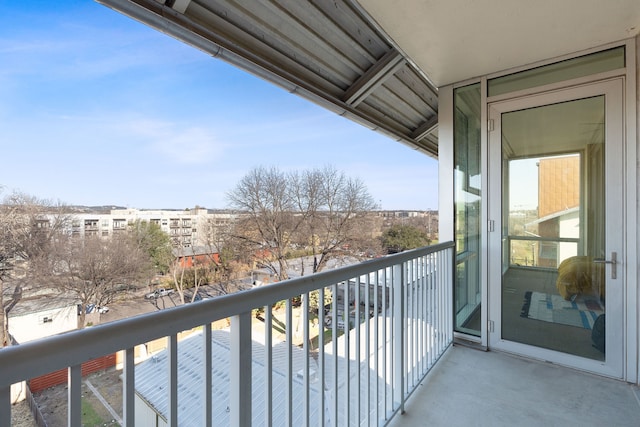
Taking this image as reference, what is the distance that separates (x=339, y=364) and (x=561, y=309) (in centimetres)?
185

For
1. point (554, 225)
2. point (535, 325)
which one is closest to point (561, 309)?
point (535, 325)

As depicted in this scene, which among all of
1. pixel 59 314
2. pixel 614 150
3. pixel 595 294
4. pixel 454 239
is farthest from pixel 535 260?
pixel 59 314

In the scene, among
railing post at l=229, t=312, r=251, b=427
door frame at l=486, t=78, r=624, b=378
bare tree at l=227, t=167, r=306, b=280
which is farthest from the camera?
bare tree at l=227, t=167, r=306, b=280

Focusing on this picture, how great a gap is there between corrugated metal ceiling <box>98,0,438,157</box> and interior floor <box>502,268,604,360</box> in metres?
2.13

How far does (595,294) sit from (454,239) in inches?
41.8

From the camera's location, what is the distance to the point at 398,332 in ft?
6.20

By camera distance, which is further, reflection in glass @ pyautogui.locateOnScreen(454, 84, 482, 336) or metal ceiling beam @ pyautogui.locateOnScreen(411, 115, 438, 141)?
metal ceiling beam @ pyautogui.locateOnScreen(411, 115, 438, 141)

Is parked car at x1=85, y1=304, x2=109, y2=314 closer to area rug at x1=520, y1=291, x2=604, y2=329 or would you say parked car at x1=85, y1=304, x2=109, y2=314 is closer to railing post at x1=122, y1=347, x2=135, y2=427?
railing post at x1=122, y1=347, x2=135, y2=427

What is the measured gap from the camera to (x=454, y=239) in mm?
2906

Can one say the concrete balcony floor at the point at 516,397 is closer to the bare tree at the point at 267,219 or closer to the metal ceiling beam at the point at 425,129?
the metal ceiling beam at the point at 425,129

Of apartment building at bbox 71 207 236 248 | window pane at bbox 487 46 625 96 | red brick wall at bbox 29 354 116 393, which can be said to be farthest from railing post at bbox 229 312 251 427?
apartment building at bbox 71 207 236 248

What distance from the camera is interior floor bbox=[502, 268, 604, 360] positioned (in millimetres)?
2385

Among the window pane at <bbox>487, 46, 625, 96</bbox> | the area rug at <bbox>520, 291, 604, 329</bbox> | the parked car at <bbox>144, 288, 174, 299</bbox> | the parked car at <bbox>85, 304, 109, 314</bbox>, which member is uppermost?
the window pane at <bbox>487, 46, 625, 96</bbox>

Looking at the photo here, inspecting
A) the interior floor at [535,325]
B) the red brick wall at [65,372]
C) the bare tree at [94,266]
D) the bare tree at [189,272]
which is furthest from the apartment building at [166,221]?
the interior floor at [535,325]
